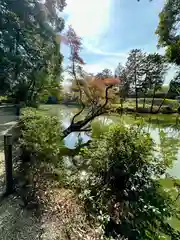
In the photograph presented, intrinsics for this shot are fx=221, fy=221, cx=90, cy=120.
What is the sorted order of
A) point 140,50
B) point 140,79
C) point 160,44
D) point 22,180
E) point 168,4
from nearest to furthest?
point 22,180 < point 168,4 < point 160,44 < point 140,50 < point 140,79

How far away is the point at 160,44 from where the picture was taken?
9211 mm

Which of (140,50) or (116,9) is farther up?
(140,50)

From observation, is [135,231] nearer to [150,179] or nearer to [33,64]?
[150,179]

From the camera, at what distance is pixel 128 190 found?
263 centimetres

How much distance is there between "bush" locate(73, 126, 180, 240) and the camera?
7.84 feet

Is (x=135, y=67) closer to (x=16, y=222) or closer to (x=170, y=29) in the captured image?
(x=170, y=29)

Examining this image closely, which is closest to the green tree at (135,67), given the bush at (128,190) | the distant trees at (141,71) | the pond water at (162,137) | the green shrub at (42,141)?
the distant trees at (141,71)

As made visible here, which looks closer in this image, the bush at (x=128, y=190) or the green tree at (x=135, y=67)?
the bush at (x=128, y=190)

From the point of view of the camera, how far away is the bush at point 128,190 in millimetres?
2389

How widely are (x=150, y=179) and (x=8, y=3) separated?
816 cm

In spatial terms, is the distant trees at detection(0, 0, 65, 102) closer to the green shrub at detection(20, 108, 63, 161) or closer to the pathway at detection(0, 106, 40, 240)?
the green shrub at detection(20, 108, 63, 161)

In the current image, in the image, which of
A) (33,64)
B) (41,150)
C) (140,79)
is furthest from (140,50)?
(41,150)

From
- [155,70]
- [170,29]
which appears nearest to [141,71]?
[155,70]

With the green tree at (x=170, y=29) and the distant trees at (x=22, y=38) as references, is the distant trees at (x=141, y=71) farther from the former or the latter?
the green tree at (x=170, y=29)
